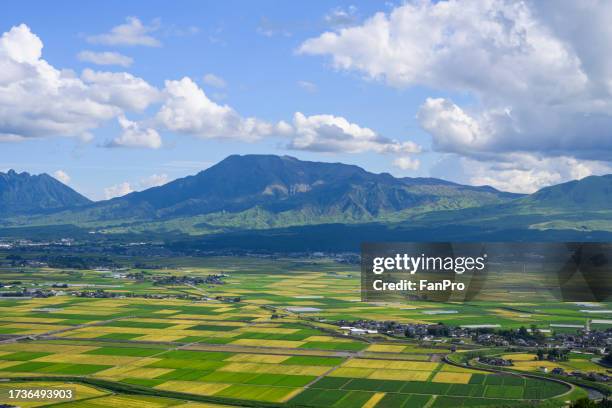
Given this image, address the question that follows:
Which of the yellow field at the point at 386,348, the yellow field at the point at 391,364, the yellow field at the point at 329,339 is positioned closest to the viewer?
the yellow field at the point at 391,364

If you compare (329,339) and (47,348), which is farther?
(329,339)

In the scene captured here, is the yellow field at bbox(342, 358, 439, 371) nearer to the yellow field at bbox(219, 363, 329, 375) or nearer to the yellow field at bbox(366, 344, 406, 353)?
the yellow field at bbox(219, 363, 329, 375)

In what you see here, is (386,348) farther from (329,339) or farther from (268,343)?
(268,343)

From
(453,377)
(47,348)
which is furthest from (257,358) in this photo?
(47,348)

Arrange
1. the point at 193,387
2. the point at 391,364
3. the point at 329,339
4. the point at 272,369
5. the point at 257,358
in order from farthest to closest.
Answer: the point at 329,339, the point at 257,358, the point at 391,364, the point at 272,369, the point at 193,387

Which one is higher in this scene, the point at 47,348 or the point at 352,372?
the point at 47,348

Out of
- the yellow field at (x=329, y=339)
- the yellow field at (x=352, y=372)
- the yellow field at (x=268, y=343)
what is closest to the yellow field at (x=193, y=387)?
the yellow field at (x=352, y=372)

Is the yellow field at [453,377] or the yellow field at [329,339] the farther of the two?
the yellow field at [329,339]

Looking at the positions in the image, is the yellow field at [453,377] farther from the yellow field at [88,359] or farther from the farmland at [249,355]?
the yellow field at [88,359]
